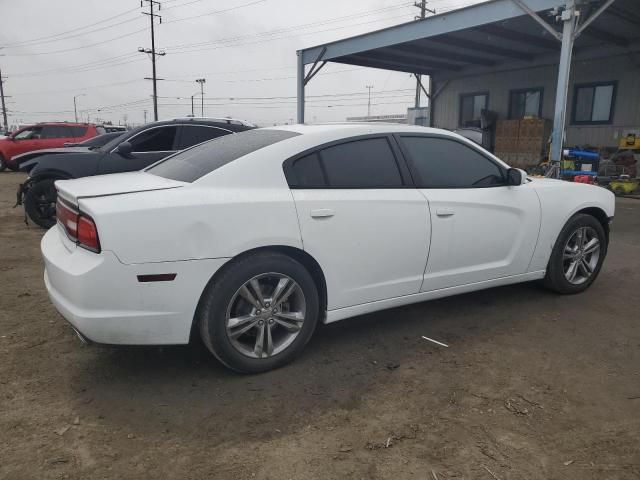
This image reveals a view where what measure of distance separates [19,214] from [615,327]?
30.5 feet

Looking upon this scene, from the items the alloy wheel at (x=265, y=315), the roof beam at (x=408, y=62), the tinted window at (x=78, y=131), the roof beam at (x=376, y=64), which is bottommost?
the alloy wheel at (x=265, y=315)

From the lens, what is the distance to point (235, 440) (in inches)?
92.2

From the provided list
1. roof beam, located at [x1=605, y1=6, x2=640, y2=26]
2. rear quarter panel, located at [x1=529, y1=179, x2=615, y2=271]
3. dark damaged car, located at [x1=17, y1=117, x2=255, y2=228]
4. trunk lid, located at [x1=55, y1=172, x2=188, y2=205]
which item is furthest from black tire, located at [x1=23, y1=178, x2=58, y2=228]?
roof beam, located at [x1=605, y1=6, x2=640, y2=26]

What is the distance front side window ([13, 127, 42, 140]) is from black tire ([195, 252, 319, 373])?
18.2m

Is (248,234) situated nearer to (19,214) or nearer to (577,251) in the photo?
(577,251)

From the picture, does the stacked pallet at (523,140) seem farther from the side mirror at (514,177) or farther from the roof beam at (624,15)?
the side mirror at (514,177)

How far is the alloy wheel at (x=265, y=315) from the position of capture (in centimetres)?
282

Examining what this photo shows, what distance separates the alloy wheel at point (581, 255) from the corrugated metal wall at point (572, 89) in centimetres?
1259

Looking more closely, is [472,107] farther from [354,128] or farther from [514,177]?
[354,128]

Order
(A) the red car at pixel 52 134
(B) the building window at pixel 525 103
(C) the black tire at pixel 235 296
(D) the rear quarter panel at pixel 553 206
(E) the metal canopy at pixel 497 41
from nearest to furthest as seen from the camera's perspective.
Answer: (C) the black tire at pixel 235 296
(D) the rear quarter panel at pixel 553 206
(E) the metal canopy at pixel 497 41
(B) the building window at pixel 525 103
(A) the red car at pixel 52 134

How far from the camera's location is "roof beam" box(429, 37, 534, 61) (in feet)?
48.1

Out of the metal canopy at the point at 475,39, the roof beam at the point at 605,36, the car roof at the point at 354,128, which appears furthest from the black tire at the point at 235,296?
the roof beam at the point at 605,36

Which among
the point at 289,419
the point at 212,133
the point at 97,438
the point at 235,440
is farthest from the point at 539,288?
the point at 212,133

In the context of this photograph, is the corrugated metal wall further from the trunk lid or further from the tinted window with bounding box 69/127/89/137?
the trunk lid
